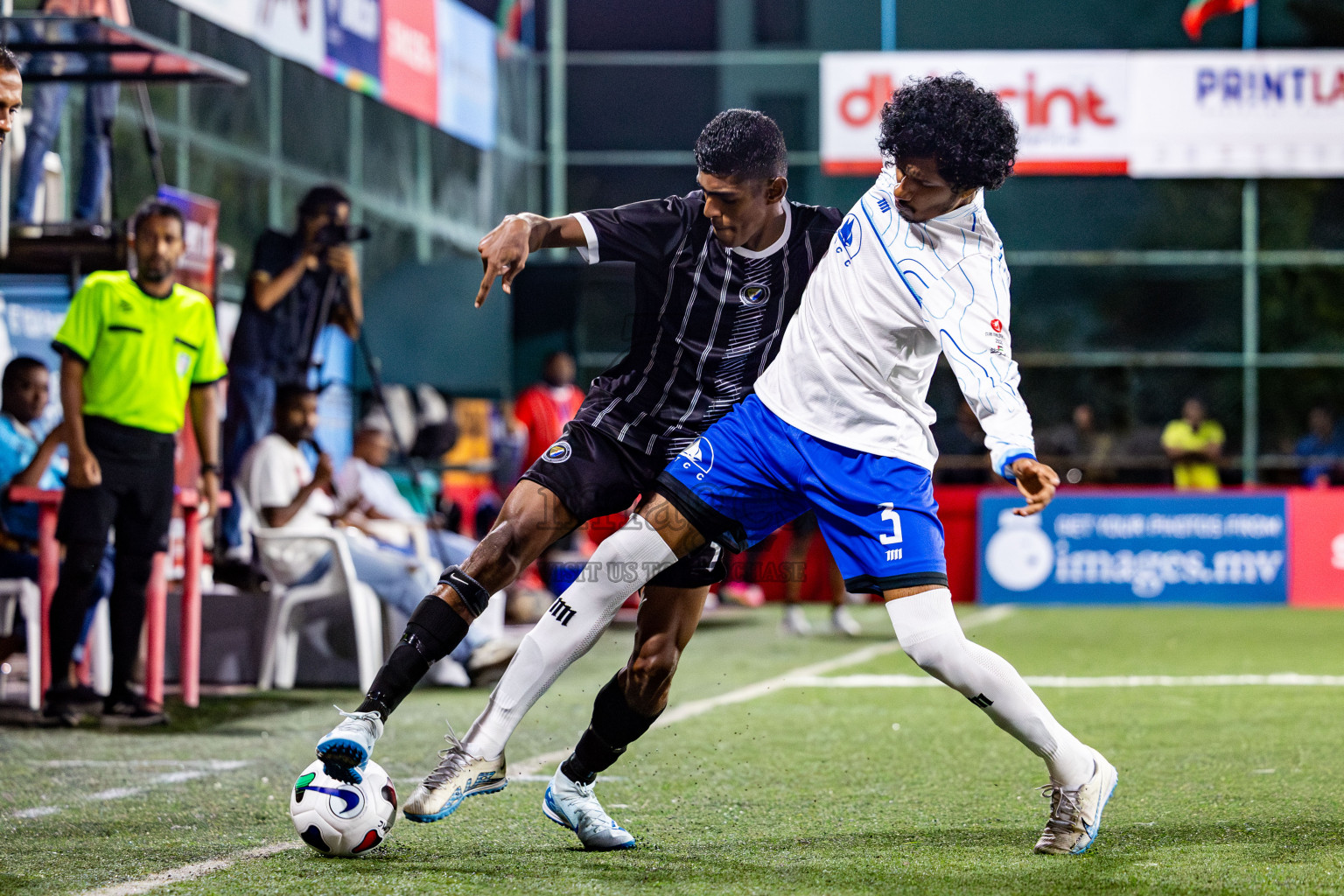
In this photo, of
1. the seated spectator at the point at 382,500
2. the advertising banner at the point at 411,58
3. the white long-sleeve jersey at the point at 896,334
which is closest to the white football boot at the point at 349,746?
the white long-sleeve jersey at the point at 896,334

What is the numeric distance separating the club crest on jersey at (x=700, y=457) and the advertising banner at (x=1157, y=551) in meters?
11.6

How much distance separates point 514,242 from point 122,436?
3.60m

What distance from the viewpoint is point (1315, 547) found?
15.7 metres

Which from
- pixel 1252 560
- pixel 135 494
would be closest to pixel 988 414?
pixel 135 494

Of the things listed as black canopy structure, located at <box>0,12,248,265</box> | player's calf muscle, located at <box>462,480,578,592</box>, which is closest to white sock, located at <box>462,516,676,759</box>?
player's calf muscle, located at <box>462,480,578,592</box>

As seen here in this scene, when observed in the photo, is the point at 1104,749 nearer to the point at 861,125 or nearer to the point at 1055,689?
the point at 1055,689

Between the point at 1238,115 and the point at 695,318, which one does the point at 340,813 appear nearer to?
the point at 695,318

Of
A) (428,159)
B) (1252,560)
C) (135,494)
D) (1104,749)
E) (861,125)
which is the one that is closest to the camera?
(1104,749)

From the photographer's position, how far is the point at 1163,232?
22.5 metres

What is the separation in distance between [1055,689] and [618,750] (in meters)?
4.53

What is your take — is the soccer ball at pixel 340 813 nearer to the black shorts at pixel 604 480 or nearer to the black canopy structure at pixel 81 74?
the black shorts at pixel 604 480

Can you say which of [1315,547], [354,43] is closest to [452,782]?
[354,43]

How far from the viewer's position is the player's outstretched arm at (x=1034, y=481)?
3785 mm

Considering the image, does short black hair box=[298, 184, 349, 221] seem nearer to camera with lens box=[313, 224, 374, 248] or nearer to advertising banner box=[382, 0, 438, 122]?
camera with lens box=[313, 224, 374, 248]
